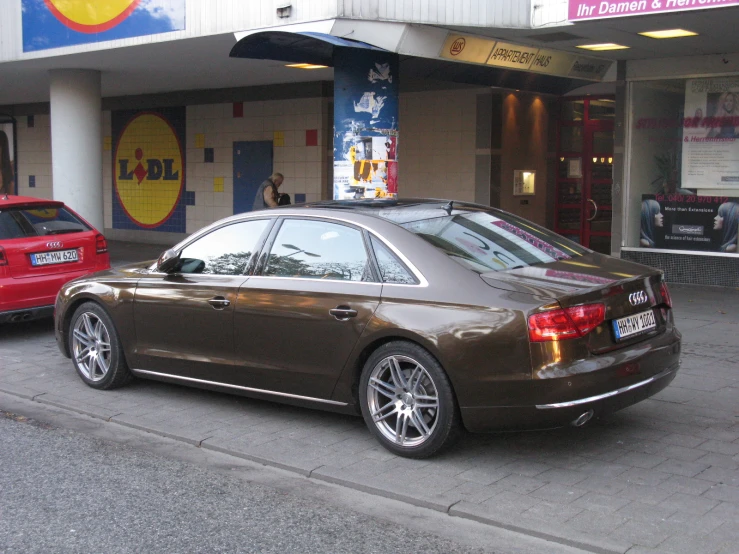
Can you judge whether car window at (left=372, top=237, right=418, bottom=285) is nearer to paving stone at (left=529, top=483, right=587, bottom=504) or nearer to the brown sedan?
the brown sedan

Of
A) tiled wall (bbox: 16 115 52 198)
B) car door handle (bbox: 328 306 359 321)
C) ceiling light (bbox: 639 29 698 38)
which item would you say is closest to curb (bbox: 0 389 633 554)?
car door handle (bbox: 328 306 359 321)

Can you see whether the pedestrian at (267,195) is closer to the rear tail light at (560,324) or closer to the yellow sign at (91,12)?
the yellow sign at (91,12)

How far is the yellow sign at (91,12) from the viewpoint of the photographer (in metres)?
12.9

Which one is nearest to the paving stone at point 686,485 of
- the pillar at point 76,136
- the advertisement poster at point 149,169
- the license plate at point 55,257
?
the license plate at point 55,257

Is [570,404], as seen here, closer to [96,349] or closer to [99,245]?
[96,349]

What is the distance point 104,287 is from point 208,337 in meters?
1.32

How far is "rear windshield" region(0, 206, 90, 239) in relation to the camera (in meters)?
9.62

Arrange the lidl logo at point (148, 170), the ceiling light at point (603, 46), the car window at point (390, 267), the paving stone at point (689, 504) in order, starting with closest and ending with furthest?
the paving stone at point (689, 504)
the car window at point (390, 267)
the ceiling light at point (603, 46)
the lidl logo at point (148, 170)

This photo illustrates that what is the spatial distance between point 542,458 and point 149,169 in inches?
659

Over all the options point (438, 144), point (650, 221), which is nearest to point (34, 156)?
point (438, 144)

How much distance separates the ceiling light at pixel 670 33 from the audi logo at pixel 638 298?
6.14 m

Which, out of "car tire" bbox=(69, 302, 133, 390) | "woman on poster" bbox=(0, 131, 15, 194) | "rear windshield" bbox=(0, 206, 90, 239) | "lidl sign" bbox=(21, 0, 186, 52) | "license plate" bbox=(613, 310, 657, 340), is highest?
"lidl sign" bbox=(21, 0, 186, 52)

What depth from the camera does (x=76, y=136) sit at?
15.6m

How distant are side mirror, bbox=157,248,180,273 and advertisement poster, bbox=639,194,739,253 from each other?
28.2 ft
